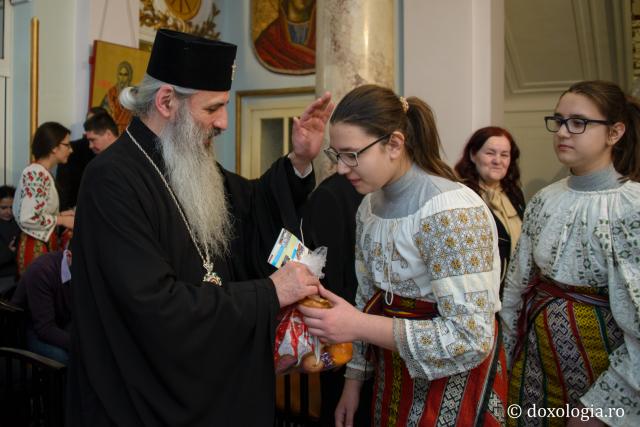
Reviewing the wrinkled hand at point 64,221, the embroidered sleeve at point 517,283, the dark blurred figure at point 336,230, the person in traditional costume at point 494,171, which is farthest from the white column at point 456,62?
the wrinkled hand at point 64,221

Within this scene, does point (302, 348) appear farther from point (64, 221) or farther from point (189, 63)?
point (64, 221)

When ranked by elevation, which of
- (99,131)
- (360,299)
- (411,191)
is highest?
(99,131)

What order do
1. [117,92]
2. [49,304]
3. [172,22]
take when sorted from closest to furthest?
[49,304] < [117,92] < [172,22]

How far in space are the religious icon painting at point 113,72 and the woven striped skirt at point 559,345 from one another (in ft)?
14.2

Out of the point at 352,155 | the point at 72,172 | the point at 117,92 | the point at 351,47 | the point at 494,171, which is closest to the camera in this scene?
the point at 352,155

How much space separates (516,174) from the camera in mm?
3869

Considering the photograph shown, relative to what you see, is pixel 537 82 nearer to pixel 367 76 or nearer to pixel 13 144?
pixel 367 76

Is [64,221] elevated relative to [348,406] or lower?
elevated

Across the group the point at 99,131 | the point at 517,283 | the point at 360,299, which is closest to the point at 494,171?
the point at 517,283

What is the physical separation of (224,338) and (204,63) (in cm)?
84

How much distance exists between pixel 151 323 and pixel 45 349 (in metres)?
2.33

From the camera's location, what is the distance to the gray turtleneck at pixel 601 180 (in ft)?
7.02

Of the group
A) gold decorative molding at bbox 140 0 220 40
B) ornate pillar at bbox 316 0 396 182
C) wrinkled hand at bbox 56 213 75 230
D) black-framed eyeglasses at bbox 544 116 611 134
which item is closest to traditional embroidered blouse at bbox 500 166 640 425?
black-framed eyeglasses at bbox 544 116 611 134

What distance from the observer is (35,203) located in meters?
4.81
